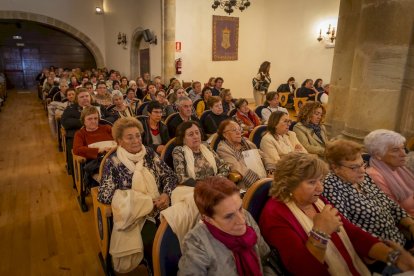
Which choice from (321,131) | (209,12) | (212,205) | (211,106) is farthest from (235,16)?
(212,205)

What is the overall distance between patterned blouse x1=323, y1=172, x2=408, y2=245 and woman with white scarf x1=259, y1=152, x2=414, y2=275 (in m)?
0.16

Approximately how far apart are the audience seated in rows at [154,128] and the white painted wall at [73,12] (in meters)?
11.9

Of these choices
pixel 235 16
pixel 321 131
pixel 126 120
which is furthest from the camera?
pixel 235 16

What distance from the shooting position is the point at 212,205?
1.25 meters

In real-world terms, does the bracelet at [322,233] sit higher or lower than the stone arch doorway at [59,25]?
lower

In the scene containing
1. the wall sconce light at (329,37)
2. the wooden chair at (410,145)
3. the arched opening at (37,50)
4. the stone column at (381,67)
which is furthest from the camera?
the arched opening at (37,50)

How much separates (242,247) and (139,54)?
409 inches

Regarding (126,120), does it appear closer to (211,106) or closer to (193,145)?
(193,145)

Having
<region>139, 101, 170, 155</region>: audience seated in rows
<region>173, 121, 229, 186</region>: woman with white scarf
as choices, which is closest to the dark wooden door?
<region>139, 101, 170, 155</region>: audience seated in rows

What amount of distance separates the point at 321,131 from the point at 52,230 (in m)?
2.87

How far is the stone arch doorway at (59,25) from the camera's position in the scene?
480 inches

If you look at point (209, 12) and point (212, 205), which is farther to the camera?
point (209, 12)

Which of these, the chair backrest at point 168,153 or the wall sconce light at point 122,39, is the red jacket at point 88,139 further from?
the wall sconce light at point 122,39

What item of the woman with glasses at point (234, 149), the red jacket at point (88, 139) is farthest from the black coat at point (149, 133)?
the woman with glasses at point (234, 149)
